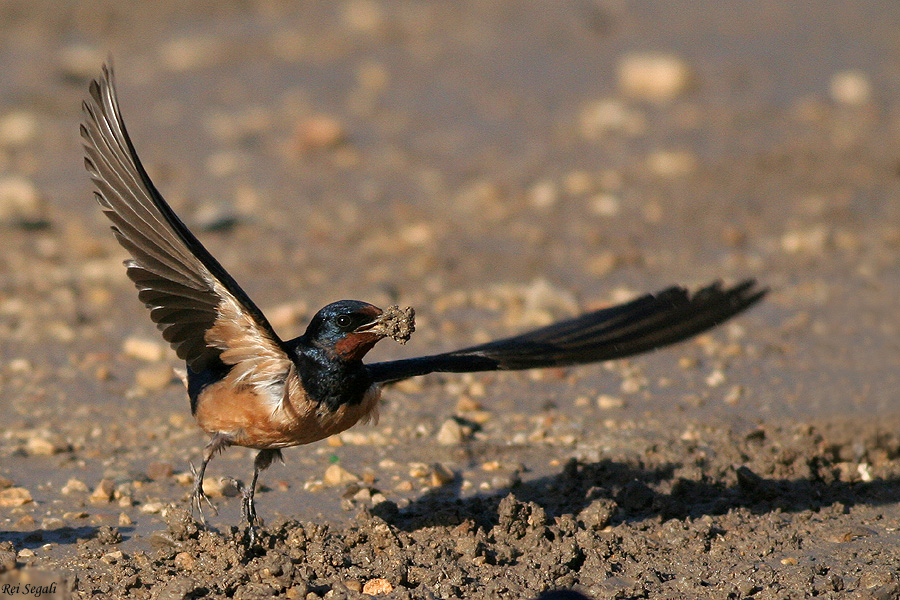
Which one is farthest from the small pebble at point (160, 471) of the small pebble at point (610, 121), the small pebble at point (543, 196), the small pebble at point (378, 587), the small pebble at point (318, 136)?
the small pebble at point (610, 121)

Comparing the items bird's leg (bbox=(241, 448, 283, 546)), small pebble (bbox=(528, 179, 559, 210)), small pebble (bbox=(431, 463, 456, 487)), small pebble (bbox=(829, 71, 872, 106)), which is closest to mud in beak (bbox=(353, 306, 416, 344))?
bird's leg (bbox=(241, 448, 283, 546))

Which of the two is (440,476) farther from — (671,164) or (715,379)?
(671,164)

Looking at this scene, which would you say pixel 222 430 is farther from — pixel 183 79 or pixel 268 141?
pixel 183 79

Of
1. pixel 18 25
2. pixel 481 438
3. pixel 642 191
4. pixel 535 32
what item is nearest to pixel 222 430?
pixel 481 438

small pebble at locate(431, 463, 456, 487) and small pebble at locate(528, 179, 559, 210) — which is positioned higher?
small pebble at locate(528, 179, 559, 210)

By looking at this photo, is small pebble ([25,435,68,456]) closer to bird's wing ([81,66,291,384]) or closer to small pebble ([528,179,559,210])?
bird's wing ([81,66,291,384])

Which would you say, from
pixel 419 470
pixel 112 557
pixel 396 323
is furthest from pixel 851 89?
pixel 112 557
